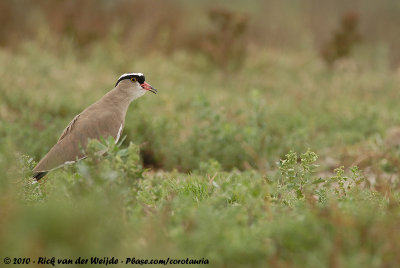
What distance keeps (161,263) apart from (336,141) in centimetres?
539

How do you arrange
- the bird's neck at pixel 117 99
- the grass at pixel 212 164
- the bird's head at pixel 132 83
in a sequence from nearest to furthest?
the grass at pixel 212 164
the bird's neck at pixel 117 99
the bird's head at pixel 132 83

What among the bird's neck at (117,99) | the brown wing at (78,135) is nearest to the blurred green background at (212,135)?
the brown wing at (78,135)

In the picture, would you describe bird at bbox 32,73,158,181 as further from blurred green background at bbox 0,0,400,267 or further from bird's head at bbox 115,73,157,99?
blurred green background at bbox 0,0,400,267

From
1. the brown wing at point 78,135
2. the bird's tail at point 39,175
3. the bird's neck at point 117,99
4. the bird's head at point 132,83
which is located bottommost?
the bird's tail at point 39,175

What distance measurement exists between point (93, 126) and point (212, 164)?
3.96 ft

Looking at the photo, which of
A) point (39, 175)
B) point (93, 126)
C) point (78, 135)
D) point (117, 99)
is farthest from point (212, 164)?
point (39, 175)

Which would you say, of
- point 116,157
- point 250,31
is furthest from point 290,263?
point 250,31

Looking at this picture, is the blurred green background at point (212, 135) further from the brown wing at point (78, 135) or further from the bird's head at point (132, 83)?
the bird's head at point (132, 83)

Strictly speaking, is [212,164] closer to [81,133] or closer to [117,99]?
[117,99]

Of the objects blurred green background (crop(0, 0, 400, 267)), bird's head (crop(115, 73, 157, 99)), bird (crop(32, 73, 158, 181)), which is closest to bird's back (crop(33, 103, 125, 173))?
bird (crop(32, 73, 158, 181))

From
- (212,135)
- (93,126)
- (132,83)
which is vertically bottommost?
(93,126)

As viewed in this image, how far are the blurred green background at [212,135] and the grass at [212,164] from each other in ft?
0.05

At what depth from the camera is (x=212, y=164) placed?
16.6 ft

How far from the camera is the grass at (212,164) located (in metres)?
2.57
